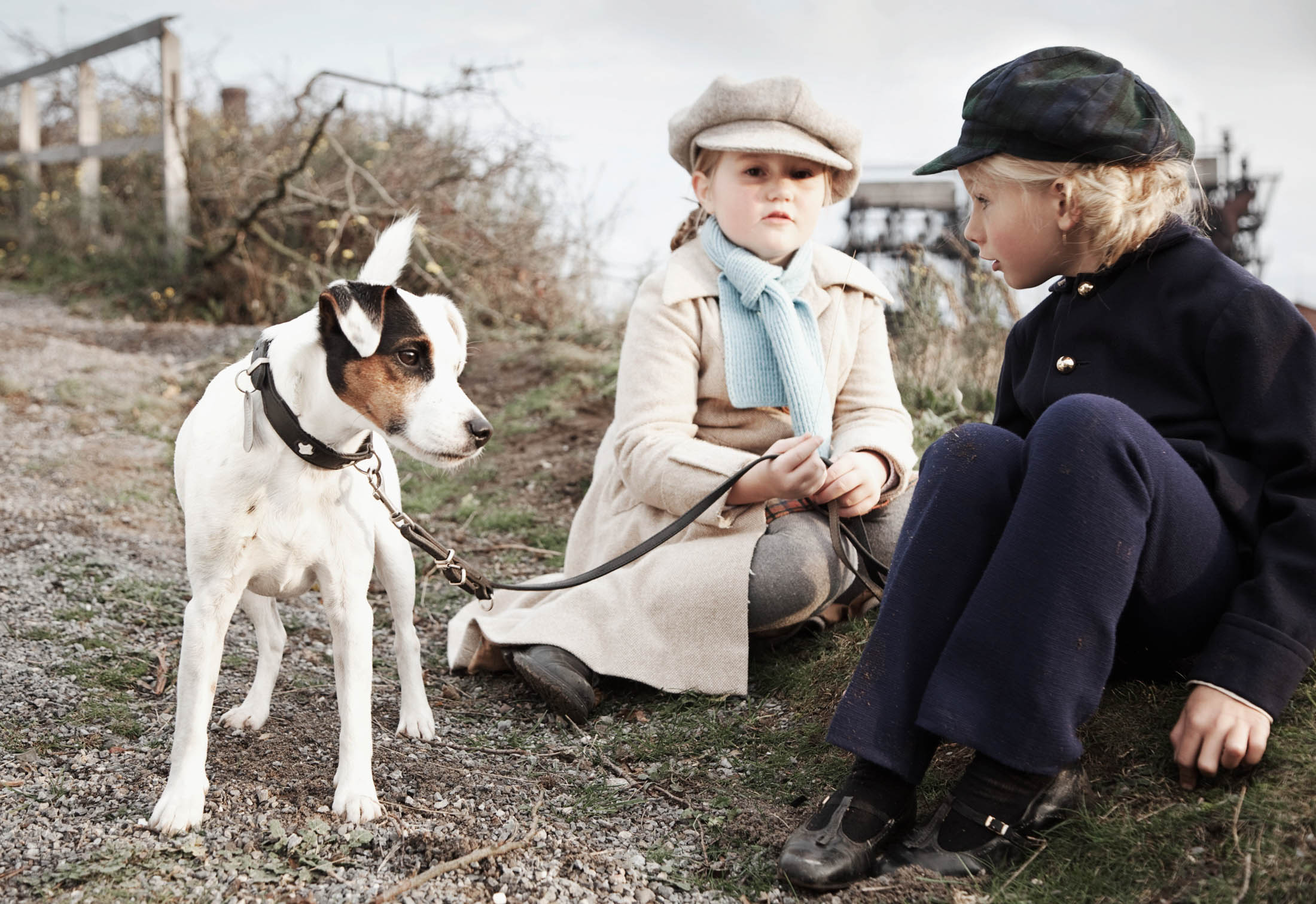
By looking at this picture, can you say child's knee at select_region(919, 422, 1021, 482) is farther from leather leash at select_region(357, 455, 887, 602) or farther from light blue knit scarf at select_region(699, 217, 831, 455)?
light blue knit scarf at select_region(699, 217, 831, 455)

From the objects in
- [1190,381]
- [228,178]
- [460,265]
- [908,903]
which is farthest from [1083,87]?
[228,178]

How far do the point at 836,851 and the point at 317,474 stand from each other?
1.36 metres

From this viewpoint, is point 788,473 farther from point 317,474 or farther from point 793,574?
point 317,474

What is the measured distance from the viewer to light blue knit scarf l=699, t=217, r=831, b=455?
3.02 meters

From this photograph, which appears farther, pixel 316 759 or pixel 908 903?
pixel 316 759

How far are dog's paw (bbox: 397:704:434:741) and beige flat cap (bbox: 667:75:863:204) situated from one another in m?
1.79

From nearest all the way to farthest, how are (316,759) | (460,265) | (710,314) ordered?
(316,759)
(710,314)
(460,265)

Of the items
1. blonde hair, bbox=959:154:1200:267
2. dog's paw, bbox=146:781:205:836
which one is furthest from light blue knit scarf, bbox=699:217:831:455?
dog's paw, bbox=146:781:205:836

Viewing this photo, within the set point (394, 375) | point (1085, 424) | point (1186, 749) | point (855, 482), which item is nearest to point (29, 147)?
point (394, 375)

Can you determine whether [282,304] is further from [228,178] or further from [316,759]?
[316,759]

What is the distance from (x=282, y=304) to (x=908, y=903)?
8817 mm

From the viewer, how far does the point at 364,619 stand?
2.46 metres

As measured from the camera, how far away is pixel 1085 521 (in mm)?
1849

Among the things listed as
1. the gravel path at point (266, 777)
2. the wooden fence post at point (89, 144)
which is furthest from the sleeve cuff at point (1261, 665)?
the wooden fence post at point (89, 144)
